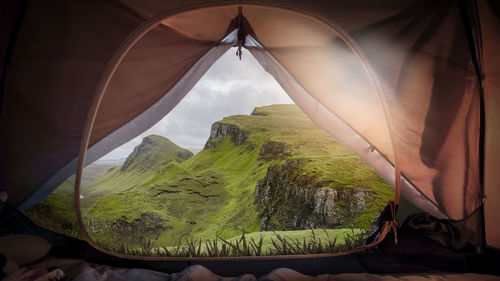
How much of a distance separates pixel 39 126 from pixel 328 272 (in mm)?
1866

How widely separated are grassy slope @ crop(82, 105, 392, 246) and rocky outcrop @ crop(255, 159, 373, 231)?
27 centimetres

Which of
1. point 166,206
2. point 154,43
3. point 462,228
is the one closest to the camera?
point 462,228

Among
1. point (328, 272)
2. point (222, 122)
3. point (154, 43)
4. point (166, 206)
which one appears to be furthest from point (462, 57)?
point (222, 122)

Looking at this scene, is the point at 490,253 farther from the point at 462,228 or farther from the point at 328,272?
the point at 328,272

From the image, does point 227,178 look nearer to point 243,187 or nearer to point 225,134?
point 243,187

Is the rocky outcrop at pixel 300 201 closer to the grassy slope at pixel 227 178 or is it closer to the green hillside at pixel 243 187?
the green hillside at pixel 243 187

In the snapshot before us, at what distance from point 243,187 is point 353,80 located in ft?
24.1

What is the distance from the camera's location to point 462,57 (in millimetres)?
1412

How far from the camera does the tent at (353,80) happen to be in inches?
52.9

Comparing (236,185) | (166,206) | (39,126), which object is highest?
(39,126)

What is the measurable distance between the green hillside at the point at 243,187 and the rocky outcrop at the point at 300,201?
0.8 inches

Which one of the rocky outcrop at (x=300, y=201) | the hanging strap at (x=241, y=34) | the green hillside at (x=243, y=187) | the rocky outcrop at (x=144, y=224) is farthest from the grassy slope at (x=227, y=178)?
the hanging strap at (x=241, y=34)

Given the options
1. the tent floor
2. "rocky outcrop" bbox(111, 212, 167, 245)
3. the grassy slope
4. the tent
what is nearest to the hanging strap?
the tent

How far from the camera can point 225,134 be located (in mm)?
10836
